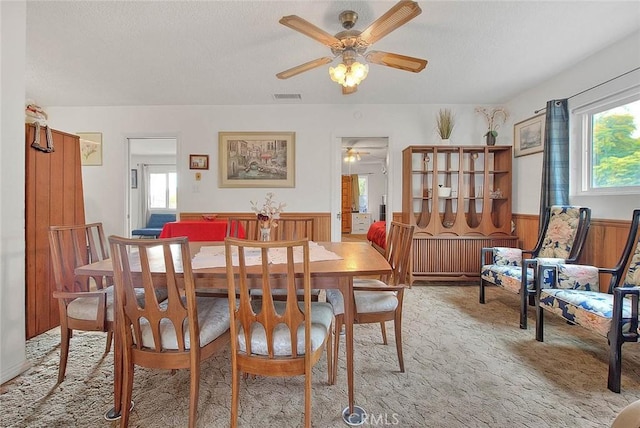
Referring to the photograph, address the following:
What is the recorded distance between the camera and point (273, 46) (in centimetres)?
273

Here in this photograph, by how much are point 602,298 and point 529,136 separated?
2.44 m

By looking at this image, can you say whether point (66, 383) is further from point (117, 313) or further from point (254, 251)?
point (254, 251)

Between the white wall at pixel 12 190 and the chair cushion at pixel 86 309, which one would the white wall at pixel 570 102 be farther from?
the white wall at pixel 12 190

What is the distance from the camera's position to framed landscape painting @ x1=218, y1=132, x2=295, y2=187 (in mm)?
4484

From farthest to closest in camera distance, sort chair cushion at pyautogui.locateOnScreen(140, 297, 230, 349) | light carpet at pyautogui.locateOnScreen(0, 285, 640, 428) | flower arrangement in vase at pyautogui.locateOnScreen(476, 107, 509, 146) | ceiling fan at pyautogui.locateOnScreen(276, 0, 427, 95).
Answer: flower arrangement in vase at pyautogui.locateOnScreen(476, 107, 509, 146), ceiling fan at pyautogui.locateOnScreen(276, 0, 427, 95), light carpet at pyautogui.locateOnScreen(0, 285, 640, 428), chair cushion at pyautogui.locateOnScreen(140, 297, 230, 349)

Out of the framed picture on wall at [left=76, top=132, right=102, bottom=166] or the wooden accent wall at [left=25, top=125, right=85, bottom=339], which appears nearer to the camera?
the wooden accent wall at [left=25, top=125, right=85, bottom=339]

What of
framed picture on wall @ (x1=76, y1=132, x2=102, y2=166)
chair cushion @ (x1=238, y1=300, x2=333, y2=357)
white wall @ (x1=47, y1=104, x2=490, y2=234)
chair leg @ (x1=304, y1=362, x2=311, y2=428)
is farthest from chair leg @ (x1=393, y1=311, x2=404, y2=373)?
framed picture on wall @ (x1=76, y1=132, x2=102, y2=166)

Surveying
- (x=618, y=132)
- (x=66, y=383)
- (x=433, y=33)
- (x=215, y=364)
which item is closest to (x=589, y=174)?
(x=618, y=132)

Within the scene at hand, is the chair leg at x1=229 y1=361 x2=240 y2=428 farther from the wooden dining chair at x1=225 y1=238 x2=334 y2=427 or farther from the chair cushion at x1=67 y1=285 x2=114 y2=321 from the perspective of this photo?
the chair cushion at x1=67 y1=285 x2=114 y2=321

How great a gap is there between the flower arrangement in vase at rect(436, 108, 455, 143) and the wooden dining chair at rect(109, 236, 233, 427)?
Result: 12.6 feet

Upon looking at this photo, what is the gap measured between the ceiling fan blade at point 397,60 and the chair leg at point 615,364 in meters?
2.10

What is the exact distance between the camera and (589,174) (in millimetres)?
3035

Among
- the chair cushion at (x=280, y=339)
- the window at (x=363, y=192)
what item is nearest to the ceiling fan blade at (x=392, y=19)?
the chair cushion at (x=280, y=339)

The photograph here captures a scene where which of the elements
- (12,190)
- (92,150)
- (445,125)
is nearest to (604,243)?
(445,125)
